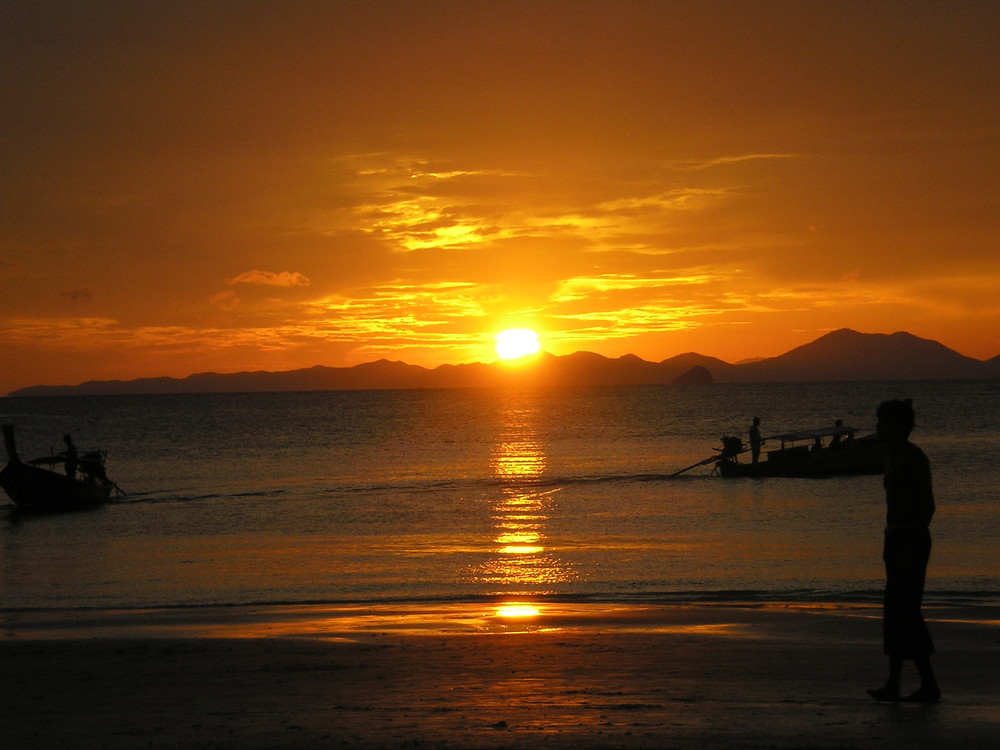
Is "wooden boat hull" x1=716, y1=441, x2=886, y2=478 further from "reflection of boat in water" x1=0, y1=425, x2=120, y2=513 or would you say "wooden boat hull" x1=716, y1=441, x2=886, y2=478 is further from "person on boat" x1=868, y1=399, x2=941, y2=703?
"person on boat" x1=868, y1=399, x2=941, y2=703

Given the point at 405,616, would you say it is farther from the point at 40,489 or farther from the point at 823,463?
the point at 823,463

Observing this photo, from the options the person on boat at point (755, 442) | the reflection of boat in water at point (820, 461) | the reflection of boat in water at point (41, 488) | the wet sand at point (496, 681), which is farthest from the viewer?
the person on boat at point (755, 442)

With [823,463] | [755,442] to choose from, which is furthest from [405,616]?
[755,442]

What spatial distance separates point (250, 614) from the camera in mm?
14914

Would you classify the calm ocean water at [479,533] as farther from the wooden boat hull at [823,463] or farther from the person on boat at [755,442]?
the person on boat at [755,442]

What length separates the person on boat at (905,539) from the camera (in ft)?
25.0

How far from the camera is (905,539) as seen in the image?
766 cm

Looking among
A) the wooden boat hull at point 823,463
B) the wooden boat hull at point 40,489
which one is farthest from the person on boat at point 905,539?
the wooden boat hull at point 823,463

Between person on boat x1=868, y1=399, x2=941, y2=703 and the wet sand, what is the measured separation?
0.53 meters

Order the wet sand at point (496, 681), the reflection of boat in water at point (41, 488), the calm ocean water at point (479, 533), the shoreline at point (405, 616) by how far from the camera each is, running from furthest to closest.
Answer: the reflection of boat in water at point (41, 488), the calm ocean water at point (479, 533), the shoreline at point (405, 616), the wet sand at point (496, 681)

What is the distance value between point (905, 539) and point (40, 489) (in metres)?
34.0

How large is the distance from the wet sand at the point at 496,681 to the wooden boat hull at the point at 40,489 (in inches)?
917

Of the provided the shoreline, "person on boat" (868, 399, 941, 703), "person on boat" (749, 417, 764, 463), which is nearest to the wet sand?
the shoreline

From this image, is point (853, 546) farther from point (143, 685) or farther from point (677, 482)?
point (677, 482)
